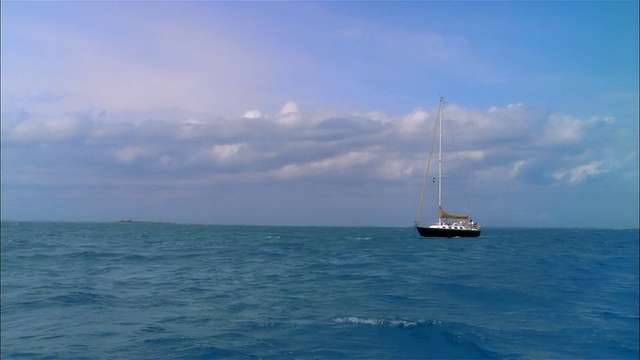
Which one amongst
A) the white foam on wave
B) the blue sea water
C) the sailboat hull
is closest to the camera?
the blue sea water

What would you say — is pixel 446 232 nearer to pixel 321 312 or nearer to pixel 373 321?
pixel 321 312

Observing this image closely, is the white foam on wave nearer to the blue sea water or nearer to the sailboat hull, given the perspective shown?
the blue sea water

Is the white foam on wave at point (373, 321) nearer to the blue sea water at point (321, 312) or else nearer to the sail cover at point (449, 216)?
the blue sea water at point (321, 312)

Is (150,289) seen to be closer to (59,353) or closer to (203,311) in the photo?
(203,311)

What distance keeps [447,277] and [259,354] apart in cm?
2109

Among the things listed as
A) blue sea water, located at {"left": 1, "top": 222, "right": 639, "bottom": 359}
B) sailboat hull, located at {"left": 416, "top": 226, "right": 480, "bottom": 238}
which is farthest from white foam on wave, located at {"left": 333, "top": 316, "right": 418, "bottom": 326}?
sailboat hull, located at {"left": 416, "top": 226, "right": 480, "bottom": 238}

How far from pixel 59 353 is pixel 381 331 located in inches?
454

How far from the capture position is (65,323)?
20609 millimetres

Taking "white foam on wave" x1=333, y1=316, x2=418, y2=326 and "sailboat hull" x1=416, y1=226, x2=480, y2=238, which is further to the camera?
"sailboat hull" x1=416, y1=226, x2=480, y2=238

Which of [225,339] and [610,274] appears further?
[610,274]

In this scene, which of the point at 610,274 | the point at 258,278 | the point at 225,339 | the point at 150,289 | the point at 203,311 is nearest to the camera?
the point at 225,339

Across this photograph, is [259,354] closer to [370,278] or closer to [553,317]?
[553,317]

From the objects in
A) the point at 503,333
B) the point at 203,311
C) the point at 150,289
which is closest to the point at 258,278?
the point at 150,289

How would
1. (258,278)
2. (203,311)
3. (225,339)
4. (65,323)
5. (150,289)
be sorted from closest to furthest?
(225,339), (65,323), (203,311), (150,289), (258,278)
